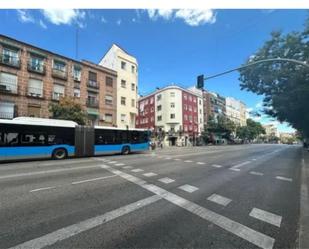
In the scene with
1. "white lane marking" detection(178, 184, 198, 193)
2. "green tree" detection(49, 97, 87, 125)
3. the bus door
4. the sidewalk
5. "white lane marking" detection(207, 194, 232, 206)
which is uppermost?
"green tree" detection(49, 97, 87, 125)

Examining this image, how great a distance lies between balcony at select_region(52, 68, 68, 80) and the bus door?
14.5 metres

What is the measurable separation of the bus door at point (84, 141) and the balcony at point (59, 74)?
14.5m

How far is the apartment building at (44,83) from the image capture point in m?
24.7

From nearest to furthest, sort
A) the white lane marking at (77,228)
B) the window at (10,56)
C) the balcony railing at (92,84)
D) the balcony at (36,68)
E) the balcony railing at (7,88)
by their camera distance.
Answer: the white lane marking at (77,228)
the balcony railing at (7,88)
the window at (10,56)
the balcony at (36,68)
the balcony railing at (92,84)

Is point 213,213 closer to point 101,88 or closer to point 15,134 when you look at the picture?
point 15,134

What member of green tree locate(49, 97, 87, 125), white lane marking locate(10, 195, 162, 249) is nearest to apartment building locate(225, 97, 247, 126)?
green tree locate(49, 97, 87, 125)

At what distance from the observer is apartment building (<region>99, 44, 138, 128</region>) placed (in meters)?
37.0

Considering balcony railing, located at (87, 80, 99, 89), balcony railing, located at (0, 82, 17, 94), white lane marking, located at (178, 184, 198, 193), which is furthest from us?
balcony railing, located at (87, 80, 99, 89)

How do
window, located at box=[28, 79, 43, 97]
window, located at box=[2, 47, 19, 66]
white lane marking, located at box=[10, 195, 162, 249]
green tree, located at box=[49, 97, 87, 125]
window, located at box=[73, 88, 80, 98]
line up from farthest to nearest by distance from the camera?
window, located at box=[73, 88, 80, 98], window, located at box=[28, 79, 43, 97], window, located at box=[2, 47, 19, 66], green tree, located at box=[49, 97, 87, 125], white lane marking, located at box=[10, 195, 162, 249]

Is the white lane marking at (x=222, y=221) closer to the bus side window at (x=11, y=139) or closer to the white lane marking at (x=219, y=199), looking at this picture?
the white lane marking at (x=219, y=199)

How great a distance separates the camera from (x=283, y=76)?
18906 mm

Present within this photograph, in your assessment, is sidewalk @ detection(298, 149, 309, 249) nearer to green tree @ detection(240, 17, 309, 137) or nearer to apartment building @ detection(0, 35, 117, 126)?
green tree @ detection(240, 17, 309, 137)

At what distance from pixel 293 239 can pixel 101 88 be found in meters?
33.1

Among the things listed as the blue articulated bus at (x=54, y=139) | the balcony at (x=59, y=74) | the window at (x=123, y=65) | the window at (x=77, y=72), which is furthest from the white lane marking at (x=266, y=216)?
the window at (x=123, y=65)
